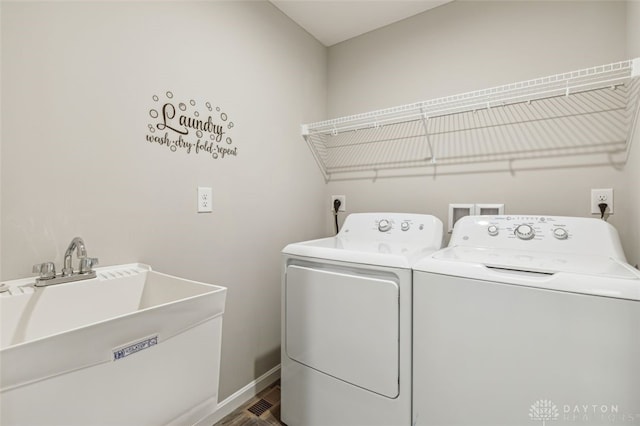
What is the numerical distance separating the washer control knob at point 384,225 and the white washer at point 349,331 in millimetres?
126

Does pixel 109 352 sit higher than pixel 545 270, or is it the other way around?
pixel 545 270

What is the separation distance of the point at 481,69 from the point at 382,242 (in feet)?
3.98

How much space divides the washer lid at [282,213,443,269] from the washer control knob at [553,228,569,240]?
0.50 metres

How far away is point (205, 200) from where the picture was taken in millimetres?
1504

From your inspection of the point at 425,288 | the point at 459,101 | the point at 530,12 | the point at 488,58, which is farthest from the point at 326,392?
the point at 530,12

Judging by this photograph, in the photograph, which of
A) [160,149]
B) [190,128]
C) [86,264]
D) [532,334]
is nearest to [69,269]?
[86,264]

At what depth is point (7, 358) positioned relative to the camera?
52 centimetres

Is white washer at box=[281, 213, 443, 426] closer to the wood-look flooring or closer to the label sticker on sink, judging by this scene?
the wood-look flooring

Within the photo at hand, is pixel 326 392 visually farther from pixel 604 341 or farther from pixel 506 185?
pixel 506 185

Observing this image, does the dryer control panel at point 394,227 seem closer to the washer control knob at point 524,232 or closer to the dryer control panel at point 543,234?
the dryer control panel at point 543,234

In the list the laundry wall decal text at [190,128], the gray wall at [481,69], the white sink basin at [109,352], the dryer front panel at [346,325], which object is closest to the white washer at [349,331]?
the dryer front panel at [346,325]

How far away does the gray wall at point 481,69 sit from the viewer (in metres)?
1.45

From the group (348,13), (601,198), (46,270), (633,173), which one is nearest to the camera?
(46,270)

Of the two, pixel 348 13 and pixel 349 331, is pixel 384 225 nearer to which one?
pixel 349 331
